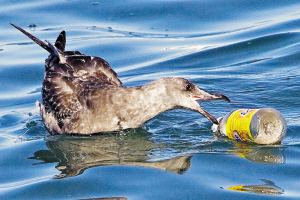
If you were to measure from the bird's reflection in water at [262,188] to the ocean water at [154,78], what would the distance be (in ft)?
0.05

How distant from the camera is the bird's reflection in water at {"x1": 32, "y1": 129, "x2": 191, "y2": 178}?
8664 mm

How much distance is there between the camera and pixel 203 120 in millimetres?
9898

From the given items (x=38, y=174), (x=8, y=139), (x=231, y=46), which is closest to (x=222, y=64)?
(x=231, y=46)

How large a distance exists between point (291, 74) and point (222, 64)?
3.82ft

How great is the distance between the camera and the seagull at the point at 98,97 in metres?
9.30

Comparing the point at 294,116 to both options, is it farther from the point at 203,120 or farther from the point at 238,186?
the point at 238,186

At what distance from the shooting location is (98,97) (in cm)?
971

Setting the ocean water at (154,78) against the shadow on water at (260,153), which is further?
the shadow on water at (260,153)

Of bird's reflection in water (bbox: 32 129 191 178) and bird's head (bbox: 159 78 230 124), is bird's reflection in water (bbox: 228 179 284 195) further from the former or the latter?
bird's head (bbox: 159 78 230 124)

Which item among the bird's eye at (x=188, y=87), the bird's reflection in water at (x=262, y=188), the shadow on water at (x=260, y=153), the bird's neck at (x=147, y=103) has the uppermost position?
the bird's eye at (x=188, y=87)

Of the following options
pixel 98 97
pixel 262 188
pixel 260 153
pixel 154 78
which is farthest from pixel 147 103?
pixel 154 78

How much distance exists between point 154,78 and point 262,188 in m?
3.90

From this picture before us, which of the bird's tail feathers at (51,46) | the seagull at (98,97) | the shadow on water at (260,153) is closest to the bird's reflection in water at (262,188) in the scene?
the shadow on water at (260,153)

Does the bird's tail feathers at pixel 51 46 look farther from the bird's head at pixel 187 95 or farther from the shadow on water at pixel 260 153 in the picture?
the shadow on water at pixel 260 153
